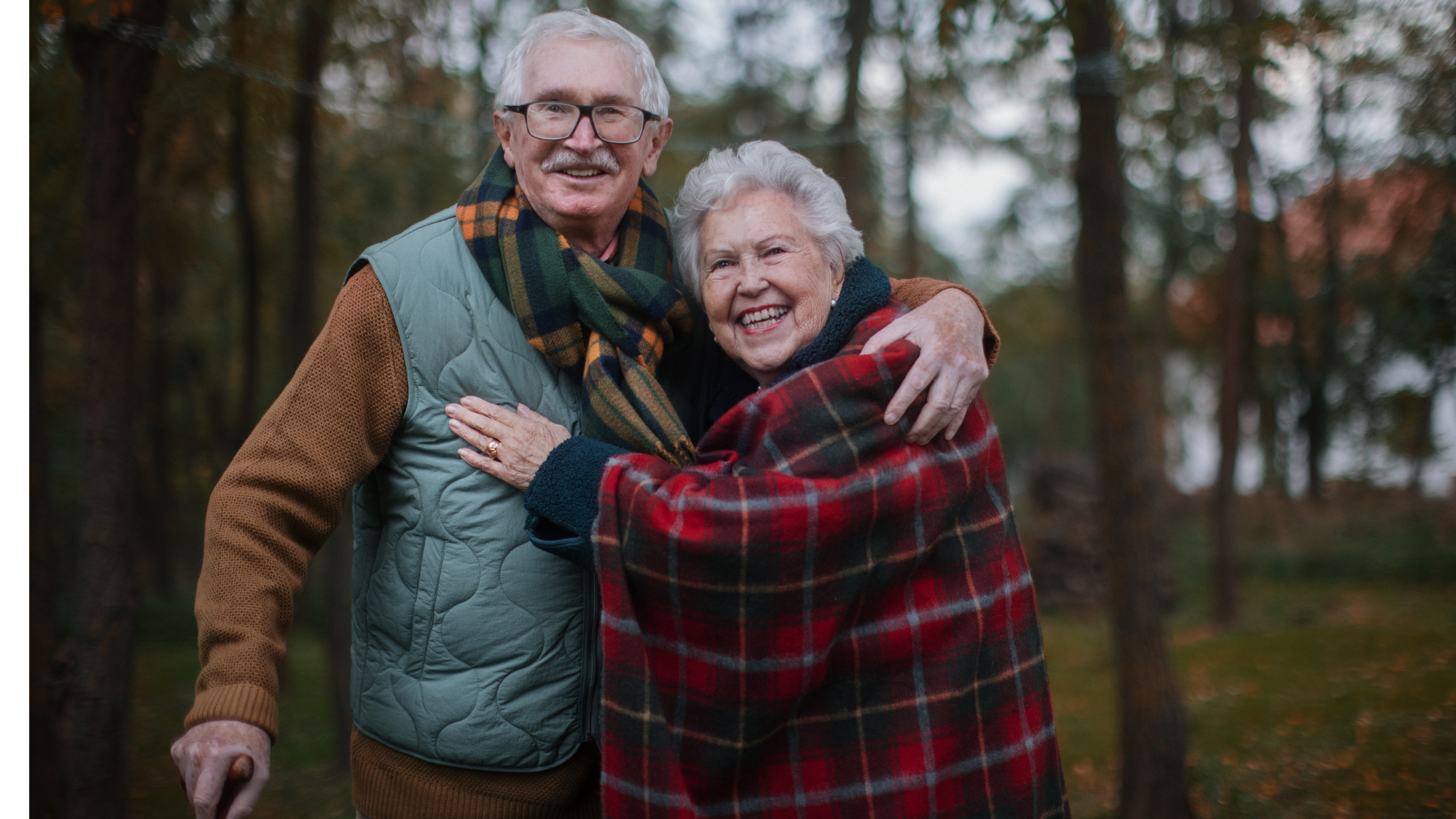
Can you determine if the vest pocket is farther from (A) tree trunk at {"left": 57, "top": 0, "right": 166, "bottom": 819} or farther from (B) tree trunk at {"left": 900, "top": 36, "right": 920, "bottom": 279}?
(B) tree trunk at {"left": 900, "top": 36, "right": 920, "bottom": 279}

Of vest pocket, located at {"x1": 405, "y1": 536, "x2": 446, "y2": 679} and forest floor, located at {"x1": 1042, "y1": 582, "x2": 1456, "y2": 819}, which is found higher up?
vest pocket, located at {"x1": 405, "y1": 536, "x2": 446, "y2": 679}

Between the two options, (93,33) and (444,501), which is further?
(93,33)

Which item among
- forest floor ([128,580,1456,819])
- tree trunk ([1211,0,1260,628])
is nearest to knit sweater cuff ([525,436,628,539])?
forest floor ([128,580,1456,819])

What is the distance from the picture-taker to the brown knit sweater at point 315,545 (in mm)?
1563

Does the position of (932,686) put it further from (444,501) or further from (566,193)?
(566,193)

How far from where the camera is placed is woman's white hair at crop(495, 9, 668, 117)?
1.91m

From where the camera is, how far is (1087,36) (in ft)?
12.7

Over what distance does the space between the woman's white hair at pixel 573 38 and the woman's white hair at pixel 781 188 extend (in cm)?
19

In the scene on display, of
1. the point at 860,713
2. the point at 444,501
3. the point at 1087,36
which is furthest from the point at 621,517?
the point at 1087,36

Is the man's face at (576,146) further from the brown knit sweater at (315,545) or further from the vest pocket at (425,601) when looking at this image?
the vest pocket at (425,601)

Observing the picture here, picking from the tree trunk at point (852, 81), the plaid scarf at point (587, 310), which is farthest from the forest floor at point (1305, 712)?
the tree trunk at point (852, 81)

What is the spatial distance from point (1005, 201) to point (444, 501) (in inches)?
547

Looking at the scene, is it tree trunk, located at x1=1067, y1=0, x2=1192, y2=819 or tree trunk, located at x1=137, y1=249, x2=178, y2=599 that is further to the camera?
tree trunk, located at x1=137, y1=249, x2=178, y2=599

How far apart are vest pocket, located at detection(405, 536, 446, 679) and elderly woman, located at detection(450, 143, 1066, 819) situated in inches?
8.2
